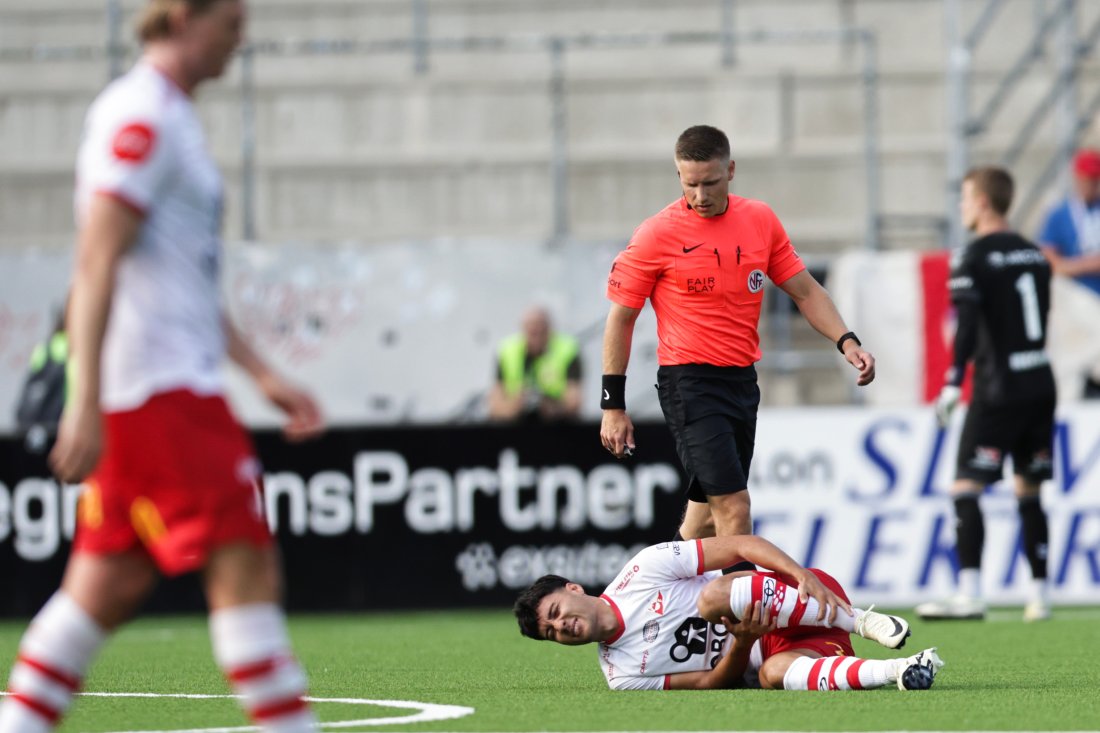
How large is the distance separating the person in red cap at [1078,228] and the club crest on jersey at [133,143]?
10.1 metres

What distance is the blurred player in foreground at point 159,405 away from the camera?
4148mm

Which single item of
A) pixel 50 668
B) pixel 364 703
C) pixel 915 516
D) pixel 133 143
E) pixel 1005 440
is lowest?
pixel 915 516

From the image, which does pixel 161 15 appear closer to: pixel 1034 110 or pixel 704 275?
pixel 704 275

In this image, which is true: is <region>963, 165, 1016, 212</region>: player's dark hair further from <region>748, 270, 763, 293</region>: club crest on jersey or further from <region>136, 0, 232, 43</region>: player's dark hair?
<region>136, 0, 232, 43</region>: player's dark hair

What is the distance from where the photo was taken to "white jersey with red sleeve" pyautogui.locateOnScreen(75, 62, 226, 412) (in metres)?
4.18

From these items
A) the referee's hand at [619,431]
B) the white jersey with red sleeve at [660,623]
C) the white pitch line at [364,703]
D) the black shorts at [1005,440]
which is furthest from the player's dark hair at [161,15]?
the black shorts at [1005,440]

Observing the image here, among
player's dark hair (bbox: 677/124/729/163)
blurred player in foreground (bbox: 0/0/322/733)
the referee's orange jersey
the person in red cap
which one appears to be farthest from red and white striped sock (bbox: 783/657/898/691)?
the person in red cap

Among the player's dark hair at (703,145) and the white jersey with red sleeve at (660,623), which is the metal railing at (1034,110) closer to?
the player's dark hair at (703,145)

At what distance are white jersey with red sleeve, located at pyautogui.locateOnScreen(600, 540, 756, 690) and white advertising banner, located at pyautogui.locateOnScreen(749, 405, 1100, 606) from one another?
5524mm

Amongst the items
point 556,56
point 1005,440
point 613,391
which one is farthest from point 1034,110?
point 613,391

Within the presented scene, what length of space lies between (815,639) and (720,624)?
1.15 ft

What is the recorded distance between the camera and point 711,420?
768cm

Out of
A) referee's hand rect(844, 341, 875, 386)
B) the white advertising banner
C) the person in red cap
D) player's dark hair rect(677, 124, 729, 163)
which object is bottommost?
the white advertising banner

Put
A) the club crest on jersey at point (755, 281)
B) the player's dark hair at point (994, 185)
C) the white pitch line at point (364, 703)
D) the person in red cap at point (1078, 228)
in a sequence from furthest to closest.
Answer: the person in red cap at point (1078, 228) → the player's dark hair at point (994, 185) → the club crest on jersey at point (755, 281) → the white pitch line at point (364, 703)
